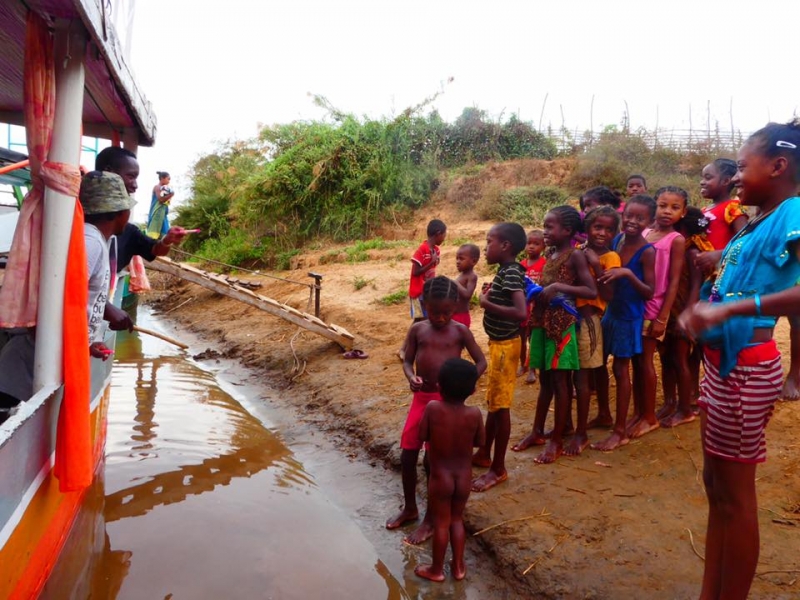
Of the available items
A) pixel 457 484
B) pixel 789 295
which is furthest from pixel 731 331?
pixel 457 484

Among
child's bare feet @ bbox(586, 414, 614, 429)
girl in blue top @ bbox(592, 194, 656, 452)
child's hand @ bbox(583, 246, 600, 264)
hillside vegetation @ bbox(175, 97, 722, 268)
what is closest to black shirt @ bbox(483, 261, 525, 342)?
child's hand @ bbox(583, 246, 600, 264)

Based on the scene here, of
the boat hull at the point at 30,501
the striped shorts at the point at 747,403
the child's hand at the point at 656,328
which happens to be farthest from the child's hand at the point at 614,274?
the boat hull at the point at 30,501

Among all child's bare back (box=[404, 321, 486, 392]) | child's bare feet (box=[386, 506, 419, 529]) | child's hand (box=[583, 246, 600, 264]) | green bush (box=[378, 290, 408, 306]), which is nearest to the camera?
child's bare back (box=[404, 321, 486, 392])

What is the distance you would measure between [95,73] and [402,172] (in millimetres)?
13935

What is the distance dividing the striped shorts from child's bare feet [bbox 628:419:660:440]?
2188mm

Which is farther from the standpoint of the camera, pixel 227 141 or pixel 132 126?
pixel 227 141

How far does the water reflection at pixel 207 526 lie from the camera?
3.23 meters

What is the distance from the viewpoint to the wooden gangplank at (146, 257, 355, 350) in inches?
312

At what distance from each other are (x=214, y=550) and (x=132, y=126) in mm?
3278

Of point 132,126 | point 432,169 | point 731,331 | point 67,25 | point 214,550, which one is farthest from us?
point 432,169

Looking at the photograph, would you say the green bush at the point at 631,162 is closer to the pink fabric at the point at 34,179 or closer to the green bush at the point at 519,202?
the green bush at the point at 519,202

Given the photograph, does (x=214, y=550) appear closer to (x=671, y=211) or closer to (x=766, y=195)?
(x=766, y=195)

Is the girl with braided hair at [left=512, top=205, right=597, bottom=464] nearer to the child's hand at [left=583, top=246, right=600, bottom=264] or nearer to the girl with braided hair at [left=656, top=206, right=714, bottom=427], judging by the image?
the child's hand at [left=583, top=246, right=600, bottom=264]

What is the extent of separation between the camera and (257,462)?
514 centimetres
